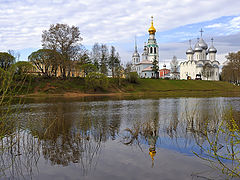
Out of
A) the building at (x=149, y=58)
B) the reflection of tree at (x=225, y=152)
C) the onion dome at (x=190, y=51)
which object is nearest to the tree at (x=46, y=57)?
the reflection of tree at (x=225, y=152)

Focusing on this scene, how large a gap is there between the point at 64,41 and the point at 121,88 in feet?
57.2

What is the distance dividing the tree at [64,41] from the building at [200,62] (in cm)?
5913

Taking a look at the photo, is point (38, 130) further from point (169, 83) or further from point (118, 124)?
point (169, 83)

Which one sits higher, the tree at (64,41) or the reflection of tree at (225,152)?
the tree at (64,41)

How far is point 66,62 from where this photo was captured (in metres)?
57.2

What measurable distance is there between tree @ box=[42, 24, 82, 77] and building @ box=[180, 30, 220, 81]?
5913 cm

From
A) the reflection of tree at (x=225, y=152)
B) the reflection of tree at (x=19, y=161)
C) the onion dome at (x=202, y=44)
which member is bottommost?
the reflection of tree at (x=19, y=161)

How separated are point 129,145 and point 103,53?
242ft

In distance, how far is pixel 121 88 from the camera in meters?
61.9

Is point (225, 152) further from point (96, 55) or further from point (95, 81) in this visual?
point (96, 55)

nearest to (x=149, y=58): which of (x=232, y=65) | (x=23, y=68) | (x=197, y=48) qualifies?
(x=197, y=48)

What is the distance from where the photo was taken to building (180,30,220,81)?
104 metres

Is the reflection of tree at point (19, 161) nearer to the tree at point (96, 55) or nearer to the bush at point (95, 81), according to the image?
the bush at point (95, 81)

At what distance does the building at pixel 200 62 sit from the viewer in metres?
104
